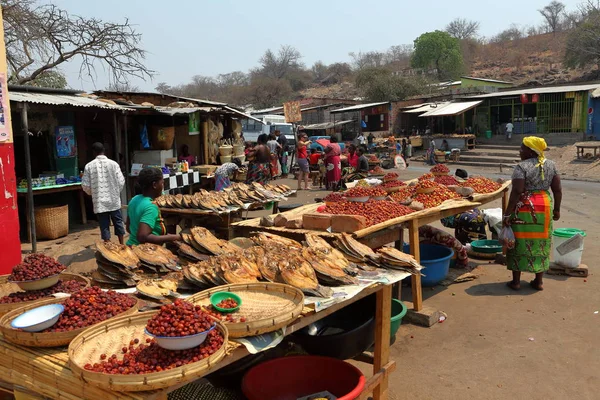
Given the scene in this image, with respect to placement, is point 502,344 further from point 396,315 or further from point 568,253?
point 568,253

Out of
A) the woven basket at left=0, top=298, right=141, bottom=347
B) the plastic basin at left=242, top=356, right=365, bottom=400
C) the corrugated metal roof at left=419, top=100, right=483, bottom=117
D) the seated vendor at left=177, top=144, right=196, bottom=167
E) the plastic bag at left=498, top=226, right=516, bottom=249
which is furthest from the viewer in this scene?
the corrugated metal roof at left=419, top=100, right=483, bottom=117

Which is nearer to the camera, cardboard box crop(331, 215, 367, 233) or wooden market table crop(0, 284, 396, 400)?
wooden market table crop(0, 284, 396, 400)

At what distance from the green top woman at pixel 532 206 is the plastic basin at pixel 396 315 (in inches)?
89.3

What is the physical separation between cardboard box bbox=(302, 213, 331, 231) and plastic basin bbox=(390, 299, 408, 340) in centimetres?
98

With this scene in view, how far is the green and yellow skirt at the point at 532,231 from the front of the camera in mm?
5938

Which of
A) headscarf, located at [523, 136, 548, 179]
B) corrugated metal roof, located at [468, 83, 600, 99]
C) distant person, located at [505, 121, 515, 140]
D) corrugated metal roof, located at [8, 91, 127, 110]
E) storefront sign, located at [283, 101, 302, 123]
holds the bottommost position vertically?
headscarf, located at [523, 136, 548, 179]

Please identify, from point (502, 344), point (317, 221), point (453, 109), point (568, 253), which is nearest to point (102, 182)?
point (317, 221)

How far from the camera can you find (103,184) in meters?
7.54

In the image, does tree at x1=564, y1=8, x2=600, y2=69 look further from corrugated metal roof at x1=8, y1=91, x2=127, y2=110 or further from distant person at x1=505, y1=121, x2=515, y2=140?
corrugated metal roof at x1=8, y1=91, x2=127, y2=110

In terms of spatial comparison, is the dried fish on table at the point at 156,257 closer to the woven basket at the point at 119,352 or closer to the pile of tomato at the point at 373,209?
the woven basket at the point at 119,352

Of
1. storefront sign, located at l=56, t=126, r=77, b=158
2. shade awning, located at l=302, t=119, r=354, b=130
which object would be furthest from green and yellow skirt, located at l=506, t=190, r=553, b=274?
shade awning, located at l=302, t=119, r=354, b=130

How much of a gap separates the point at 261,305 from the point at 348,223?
2.01 metres

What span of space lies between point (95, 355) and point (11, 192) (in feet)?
15.1

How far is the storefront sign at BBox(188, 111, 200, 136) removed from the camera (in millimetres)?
13195
